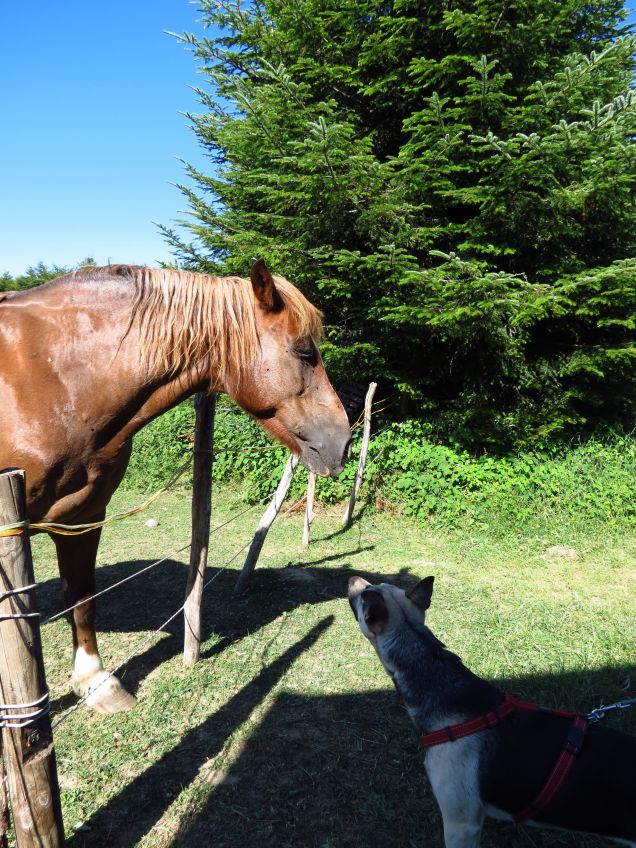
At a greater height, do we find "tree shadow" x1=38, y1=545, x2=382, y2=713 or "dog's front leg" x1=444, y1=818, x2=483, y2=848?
"dog's front leg" x1=444, y1=818, x2=483, y2=848

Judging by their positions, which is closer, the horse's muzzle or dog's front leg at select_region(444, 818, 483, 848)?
dog's front leg at select_region(444, 818, 483, 848)

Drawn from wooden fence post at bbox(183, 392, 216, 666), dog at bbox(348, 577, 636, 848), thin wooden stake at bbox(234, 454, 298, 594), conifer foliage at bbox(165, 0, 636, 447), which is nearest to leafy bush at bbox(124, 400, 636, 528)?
conifer foliage at bbox(165, 0, 636, 447)

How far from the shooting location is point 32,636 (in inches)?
67.2

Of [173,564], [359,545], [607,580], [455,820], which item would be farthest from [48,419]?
[607,580]

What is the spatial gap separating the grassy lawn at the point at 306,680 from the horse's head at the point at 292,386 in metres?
1.68

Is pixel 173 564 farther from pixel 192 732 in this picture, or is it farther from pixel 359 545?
pixel 192 732

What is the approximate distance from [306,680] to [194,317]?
8.81 feet

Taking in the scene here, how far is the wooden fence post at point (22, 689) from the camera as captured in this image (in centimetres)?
164

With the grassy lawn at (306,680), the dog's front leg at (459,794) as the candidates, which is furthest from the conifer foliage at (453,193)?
the dog's front leg at (459,794)

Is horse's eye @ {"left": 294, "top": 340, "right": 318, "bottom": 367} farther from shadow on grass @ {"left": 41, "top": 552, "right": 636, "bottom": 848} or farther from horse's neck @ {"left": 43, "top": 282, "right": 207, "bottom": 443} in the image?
shadow on grass @ {"left": 41, "top": 552, "right": 636, "bottom": 848}

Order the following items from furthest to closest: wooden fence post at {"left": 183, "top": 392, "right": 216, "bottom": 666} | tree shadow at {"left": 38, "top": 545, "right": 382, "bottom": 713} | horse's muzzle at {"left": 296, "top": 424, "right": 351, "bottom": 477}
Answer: tree shadow at {"left": 38, "top": 545, "right": 382, "bottom": 713} < wooden fence post at {"left": 183, "top": 392, "right": 216, "bottom": 666} < horse's muzzle at {"left": 296, "top": 424, "right": 351, "bottom": 477}

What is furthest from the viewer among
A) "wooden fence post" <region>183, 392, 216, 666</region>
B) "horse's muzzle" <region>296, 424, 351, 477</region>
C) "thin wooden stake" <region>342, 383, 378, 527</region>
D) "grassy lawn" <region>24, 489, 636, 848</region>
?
"thin wooden stake" <region>342, 383, 378, 527</region>

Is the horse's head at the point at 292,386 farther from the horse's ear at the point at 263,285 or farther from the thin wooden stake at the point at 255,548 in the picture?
the thin wooden stake at the point at 255,548

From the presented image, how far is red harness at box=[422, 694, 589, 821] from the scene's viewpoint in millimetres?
1793
